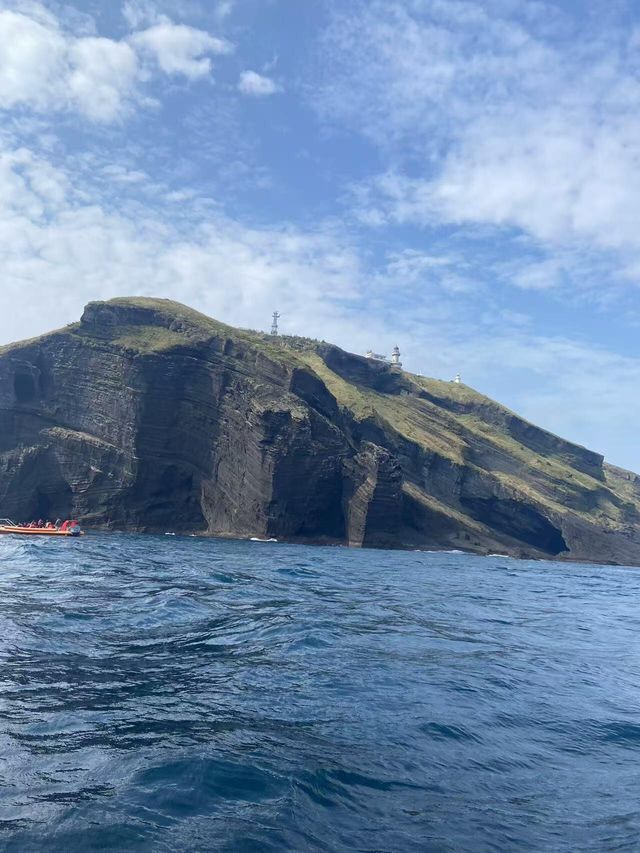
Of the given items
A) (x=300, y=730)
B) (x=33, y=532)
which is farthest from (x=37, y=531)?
(x=300, y=730)

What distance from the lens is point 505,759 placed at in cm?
1063

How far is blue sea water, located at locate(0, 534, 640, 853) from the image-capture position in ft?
25.4

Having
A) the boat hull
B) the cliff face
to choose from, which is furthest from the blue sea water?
the cliff face

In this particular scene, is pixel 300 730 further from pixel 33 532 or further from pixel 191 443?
pixel 191 443

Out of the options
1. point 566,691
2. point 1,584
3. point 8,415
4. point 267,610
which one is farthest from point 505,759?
point 8,415

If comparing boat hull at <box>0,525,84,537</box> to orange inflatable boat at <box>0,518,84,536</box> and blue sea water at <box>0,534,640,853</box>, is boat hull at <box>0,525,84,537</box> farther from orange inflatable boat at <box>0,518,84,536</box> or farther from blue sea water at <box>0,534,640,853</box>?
blue sea water at <box>0,534,640,853</box>

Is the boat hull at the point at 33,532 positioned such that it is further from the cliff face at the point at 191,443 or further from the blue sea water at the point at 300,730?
the blue sea water at the point at 300,730

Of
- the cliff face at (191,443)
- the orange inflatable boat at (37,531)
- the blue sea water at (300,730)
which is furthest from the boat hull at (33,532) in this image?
the blue sea water at (300,730)

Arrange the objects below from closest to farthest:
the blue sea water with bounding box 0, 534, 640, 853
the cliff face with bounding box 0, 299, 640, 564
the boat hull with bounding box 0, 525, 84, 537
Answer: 1. the blue sea water with bounding box 0, 534, 640, 853
2. the boat hull with bounding box 0, 525, 84, 537
3. the cliff face with bounding box 0, 299, 640, 564

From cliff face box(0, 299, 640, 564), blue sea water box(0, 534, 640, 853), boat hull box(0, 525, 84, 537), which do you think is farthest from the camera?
cliff face box(0, 299, 640, 564)

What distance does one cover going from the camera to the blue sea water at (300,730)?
7.75 meters

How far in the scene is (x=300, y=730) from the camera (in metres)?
11.0

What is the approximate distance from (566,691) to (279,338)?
140 m

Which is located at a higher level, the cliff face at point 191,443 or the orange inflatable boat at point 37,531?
the cliff face at point 191,443
